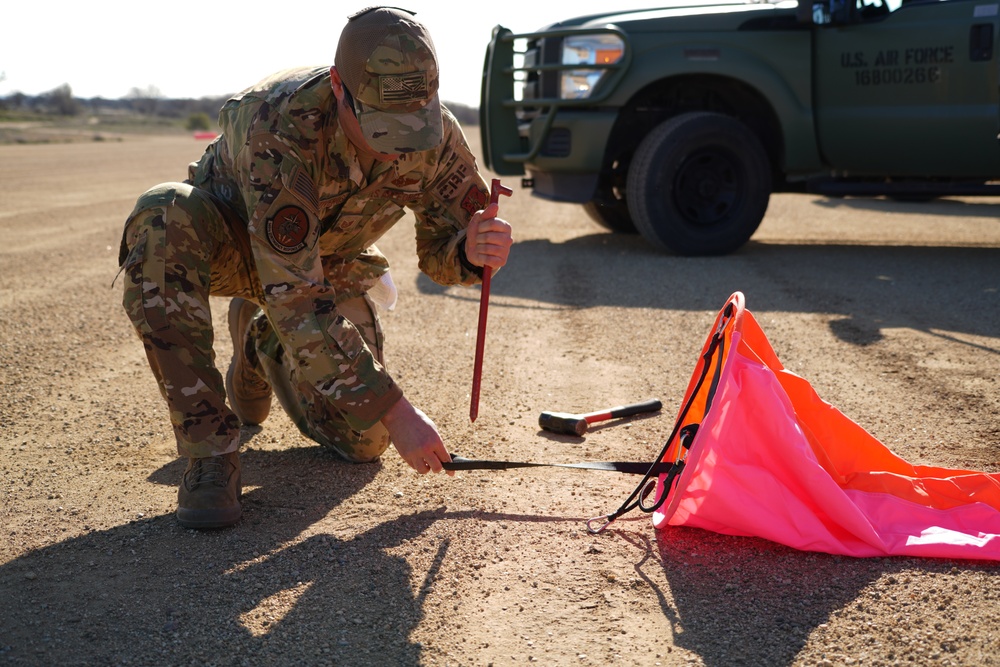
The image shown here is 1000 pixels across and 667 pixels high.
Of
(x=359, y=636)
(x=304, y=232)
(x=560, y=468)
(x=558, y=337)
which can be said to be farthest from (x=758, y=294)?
(x=359, y=636)

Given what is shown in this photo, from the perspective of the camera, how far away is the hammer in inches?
134

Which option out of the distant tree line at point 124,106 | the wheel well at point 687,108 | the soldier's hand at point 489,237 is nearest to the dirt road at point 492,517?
the soldier's hand at point 489,237

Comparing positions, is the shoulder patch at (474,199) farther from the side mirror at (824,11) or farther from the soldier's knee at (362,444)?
the side mirror at (824,11)

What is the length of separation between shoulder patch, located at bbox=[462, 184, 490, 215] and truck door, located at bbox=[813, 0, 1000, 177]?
14.2ft

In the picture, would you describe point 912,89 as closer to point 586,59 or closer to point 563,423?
point 586,59

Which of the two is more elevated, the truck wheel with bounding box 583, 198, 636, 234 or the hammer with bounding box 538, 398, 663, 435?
the truck wheel with bounding box 583, 198, 636, 234

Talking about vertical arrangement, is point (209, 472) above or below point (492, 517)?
above

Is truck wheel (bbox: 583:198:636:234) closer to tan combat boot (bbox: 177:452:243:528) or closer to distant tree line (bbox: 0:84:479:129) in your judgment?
tan combat boot (bbox: 177:452:243:528)

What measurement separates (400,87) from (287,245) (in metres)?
0.50

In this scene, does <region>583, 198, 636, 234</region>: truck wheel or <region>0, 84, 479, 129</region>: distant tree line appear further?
<region>0, 84, 479, 129</region>: distant tree line

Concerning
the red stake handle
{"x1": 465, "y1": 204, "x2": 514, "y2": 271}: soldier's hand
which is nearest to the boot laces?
the red stake handle

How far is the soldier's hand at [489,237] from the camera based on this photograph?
2887mm

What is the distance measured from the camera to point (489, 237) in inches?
114

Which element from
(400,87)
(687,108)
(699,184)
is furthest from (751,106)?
(400,87)
